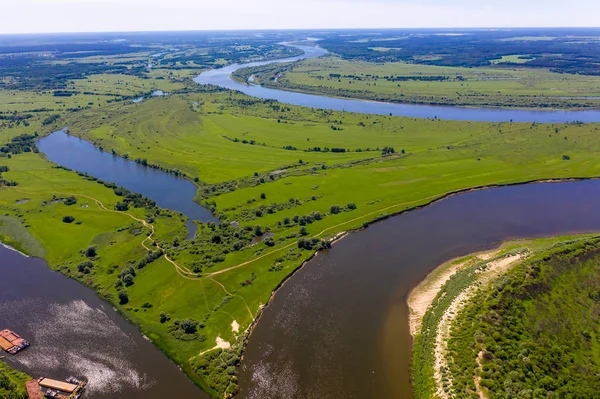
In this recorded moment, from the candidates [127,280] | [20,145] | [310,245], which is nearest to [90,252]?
[127,280]

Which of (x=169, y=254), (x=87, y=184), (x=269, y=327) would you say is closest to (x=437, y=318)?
(x=269, y=327)

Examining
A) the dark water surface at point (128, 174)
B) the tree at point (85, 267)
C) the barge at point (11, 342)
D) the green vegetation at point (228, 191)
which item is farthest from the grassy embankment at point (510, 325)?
the tree at point (85, 267)

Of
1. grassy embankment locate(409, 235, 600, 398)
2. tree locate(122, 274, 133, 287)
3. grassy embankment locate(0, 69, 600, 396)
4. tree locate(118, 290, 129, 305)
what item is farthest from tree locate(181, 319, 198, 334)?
grassy embankment locate(409, 235, 600, 398)

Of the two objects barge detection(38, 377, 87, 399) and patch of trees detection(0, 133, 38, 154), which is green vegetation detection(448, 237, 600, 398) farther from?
patch of trees detection(0, 133, 38, 154)

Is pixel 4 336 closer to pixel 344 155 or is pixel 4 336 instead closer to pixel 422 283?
pixel 422 283

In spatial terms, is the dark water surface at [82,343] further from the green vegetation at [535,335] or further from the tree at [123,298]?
the green vegetation at [535,335]

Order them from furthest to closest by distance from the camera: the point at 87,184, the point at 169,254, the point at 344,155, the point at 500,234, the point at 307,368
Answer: the point at 344,155 → the point at 87,184 → the point at 500,234 → the point at 169,254 → the point at 307,368

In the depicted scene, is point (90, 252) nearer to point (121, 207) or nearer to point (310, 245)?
point (121, 207)
